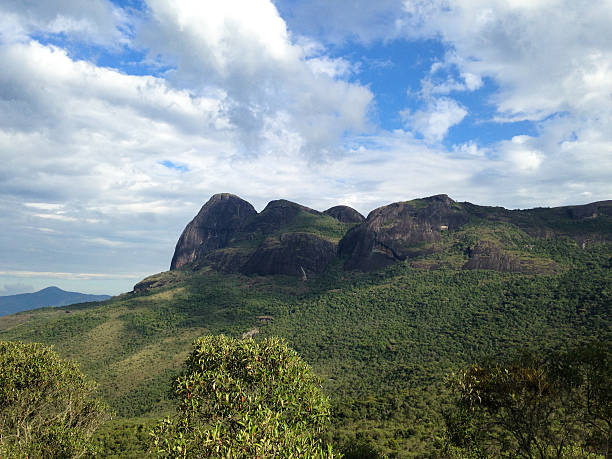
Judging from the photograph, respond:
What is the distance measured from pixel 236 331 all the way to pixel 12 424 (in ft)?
377

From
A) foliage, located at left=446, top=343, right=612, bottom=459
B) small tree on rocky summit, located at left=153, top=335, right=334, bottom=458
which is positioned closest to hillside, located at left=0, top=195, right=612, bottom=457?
foliage, located at left=446, top=343, right=612, bottom=459

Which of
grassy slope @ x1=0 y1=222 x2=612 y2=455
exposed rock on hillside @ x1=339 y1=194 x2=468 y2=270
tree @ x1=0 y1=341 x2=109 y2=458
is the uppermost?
exposed rock on hillside @ x1=339 y1=194 x2=468 y2=270

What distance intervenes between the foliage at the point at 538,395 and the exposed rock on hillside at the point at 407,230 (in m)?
160

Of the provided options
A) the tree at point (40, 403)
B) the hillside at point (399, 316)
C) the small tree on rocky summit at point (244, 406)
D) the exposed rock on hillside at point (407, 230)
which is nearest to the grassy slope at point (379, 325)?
the hillside at point (399, 316)

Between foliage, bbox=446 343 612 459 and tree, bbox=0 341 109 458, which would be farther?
tree, bbox=0 341 109 458

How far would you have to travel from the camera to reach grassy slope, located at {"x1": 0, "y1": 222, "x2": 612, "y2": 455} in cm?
7531

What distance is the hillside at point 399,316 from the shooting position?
79625 millimetres

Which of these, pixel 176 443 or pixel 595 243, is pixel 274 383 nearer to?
pixel 176 443

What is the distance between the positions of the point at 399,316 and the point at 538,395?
118m

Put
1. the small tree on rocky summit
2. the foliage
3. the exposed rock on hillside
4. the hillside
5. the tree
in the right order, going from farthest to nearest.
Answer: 1. the exposed rock on hillside
2. the hillside
3. the tree
4. the foliage
5. the small tree on rocky summit

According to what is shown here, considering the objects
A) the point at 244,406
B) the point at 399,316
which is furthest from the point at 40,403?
the point at 399,316

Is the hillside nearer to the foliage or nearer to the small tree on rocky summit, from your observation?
the foliage

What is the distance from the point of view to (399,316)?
134500 millimetres

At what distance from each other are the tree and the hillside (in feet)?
116
